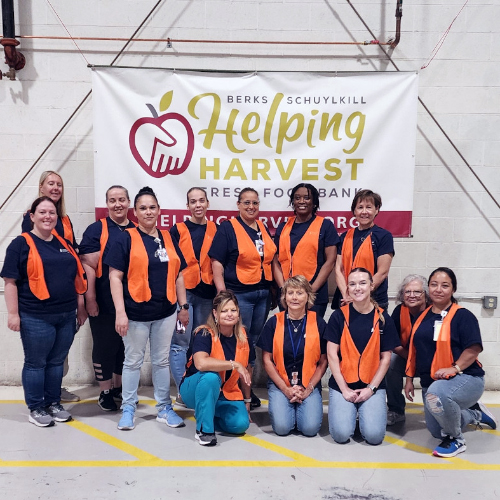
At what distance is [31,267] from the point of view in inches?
137

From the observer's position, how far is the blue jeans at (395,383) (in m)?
3.87

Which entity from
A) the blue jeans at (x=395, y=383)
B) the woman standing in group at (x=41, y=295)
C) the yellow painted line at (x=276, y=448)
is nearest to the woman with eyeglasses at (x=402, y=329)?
the blue jeans at (x=395, y=383)

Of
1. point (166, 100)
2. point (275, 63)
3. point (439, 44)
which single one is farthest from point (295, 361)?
point (439, 44)

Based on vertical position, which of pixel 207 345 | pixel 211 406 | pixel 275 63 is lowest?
pixel 211 406

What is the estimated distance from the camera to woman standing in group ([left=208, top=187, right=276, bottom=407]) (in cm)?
393

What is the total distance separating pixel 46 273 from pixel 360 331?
2.07 meters

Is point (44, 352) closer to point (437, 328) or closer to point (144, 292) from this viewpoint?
point (144, 292)

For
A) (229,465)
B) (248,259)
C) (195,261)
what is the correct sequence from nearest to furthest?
(229,465)
(248,259)
(195,261)

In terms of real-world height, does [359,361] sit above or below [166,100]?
below

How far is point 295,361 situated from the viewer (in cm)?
367

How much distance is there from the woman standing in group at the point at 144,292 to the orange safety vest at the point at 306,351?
72 cm

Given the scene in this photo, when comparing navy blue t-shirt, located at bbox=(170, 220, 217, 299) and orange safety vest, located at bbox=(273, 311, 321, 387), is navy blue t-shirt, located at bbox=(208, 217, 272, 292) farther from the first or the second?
orange safety vest, located at bbox=(273, 311, 321, 387)

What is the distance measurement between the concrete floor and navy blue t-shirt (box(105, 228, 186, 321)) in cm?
81

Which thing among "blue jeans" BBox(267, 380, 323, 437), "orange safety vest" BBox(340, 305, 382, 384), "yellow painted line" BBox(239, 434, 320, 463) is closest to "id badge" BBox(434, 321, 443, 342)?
"orange safety vest" BBox(340, 305, 382, 384)
